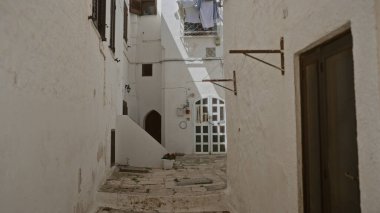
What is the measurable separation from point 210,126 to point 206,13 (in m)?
5.04

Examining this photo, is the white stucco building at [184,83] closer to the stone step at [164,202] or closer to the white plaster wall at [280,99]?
the stone step at [164,202]

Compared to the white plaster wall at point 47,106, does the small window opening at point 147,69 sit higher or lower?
higher

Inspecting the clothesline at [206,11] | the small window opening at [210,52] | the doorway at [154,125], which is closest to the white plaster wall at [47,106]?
the small window opening at [210,52]

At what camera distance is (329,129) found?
8.79 feet

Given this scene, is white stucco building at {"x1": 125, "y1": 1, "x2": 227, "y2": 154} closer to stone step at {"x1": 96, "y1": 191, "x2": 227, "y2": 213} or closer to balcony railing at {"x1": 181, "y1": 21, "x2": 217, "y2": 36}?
balcony railing at {"x1": 181, "y1": 21, "x2": 217, "y2": 36}

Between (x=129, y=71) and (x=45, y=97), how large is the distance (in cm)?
1232

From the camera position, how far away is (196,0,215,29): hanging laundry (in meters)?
14.4

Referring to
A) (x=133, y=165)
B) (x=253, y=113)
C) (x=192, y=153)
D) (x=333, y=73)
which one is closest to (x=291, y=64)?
(x=333, y=73)

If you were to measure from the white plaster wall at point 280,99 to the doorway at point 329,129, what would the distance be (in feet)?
0.31

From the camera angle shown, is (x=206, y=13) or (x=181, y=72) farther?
(x=181, y=72)

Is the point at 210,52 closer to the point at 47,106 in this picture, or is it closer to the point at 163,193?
the point at 163,193

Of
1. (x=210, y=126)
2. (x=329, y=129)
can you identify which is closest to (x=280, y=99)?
(x=329, y=129)

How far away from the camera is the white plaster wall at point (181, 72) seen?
47.2 feet

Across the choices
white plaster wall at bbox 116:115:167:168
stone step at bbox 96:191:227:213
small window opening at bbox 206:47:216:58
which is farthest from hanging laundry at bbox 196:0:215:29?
stone step at bbox 96:191:227:213
